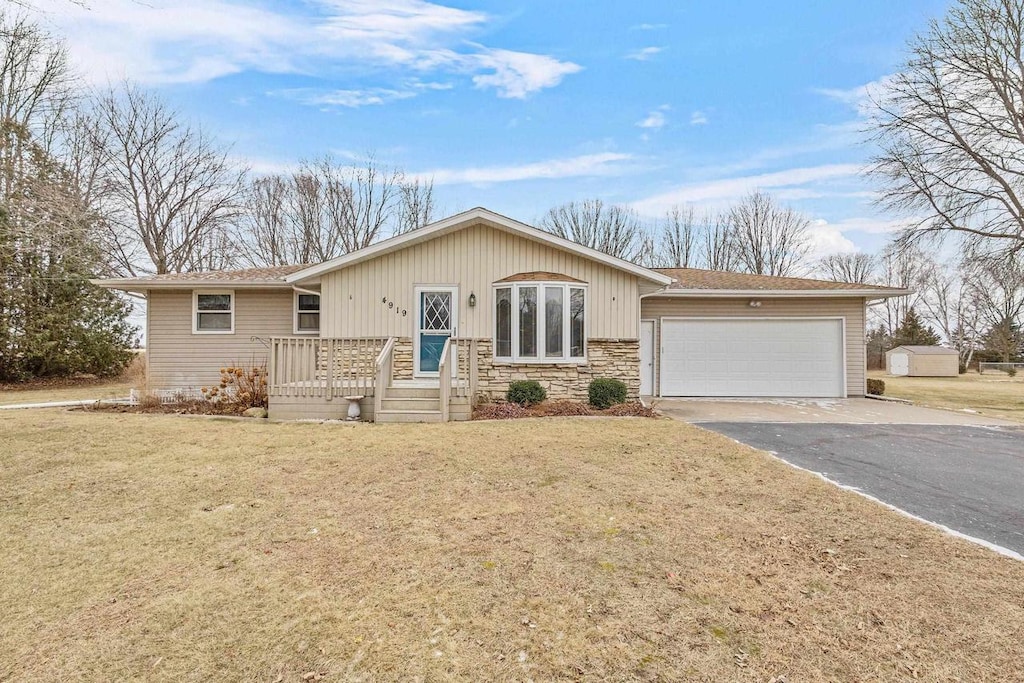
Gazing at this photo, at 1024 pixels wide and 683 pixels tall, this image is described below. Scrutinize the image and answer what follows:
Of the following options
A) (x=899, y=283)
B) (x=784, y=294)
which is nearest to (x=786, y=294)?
(x=784, y=294)

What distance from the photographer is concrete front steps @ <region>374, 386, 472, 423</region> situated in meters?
8.16

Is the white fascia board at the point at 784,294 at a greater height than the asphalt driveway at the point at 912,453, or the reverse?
the white fascia board at the point at 784,294

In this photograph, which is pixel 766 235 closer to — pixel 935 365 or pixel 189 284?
pixel 935 365

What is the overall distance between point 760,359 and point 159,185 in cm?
2465

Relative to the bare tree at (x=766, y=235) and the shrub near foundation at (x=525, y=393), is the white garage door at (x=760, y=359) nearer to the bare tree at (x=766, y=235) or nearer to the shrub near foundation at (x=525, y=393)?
the shrub near foundation at (x=525, y=393)

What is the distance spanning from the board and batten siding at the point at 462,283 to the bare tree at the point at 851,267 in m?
35.4

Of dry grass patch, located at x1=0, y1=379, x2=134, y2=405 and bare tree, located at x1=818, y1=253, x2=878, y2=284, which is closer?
dry grass patch, located at x1=0, y1=379, x2=134, y2=405

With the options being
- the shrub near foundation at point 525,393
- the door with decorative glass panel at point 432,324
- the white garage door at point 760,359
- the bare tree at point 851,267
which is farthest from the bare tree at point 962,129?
the bare tree at point 851,267

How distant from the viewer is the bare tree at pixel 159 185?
20359 mm

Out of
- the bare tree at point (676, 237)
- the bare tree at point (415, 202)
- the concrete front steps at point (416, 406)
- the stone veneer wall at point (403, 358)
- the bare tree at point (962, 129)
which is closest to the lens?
the concrete front steps at point (416, 406)

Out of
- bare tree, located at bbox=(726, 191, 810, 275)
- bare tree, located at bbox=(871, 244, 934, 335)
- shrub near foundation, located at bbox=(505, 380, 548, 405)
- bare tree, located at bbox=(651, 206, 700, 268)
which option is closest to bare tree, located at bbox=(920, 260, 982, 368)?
bare tree, located at bbox=(871, 244, 934, 335)

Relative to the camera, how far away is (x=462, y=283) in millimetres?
10117

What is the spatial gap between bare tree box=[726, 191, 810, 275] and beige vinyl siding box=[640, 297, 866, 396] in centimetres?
1792

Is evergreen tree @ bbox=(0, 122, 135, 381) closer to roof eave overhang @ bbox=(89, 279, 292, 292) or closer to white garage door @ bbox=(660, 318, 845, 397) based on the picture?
roof eave overhang @ bbox=(89, 279, 292, 292)
